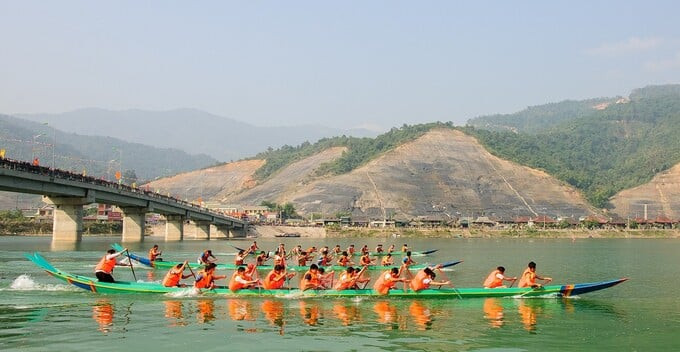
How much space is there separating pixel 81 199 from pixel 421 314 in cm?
6506

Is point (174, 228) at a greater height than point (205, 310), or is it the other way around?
point (174, 228)

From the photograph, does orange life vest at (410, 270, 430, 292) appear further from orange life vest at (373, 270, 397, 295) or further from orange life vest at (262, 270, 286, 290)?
orange life vest at (262, 270, 286, 290)

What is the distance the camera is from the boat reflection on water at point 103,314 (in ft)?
77.2

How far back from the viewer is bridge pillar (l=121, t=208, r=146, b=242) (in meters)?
103

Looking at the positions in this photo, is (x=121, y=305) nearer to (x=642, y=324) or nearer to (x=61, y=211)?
(x=642, y=324)

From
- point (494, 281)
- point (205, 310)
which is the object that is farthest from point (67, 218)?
point (494, 281)

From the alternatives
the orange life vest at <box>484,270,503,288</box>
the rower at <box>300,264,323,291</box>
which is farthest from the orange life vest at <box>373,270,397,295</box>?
the orange life vest at <box>484,270,503,288</box>

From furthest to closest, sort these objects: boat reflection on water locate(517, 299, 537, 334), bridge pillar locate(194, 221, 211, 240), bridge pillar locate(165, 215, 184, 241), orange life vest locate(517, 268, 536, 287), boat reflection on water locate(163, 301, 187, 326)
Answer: bridge pillar locate(194, 221, 211, 240) < bridge pillar locate(165, 215, 184, 241) < orange life vest locate(517, 268, 536, 287) < boat reflection on water locate(163, 301, 187, 326) < boat reflection on water locate(517, 299, 537, 334)

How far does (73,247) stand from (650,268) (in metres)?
59.6

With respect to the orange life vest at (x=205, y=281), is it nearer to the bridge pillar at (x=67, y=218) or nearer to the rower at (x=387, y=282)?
the rower at (x=387, y=282)

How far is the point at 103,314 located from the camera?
2608cm

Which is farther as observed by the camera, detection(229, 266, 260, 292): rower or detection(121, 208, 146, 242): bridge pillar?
detection(121, 208, 146, 242): bridge pillar

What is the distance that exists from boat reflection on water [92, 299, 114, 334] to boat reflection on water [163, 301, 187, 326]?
208 centimetres

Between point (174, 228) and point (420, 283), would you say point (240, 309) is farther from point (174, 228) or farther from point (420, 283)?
point (174, 228)
